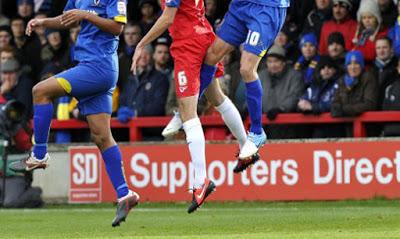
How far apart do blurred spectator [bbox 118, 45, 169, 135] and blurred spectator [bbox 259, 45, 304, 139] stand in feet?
5.13

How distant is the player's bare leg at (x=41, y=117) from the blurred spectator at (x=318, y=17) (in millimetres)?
7089

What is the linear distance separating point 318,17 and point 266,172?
2552 mm

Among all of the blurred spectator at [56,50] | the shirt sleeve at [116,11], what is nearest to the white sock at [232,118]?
the shirt sleeve at [116,11]

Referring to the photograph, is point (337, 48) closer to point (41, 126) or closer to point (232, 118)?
point (232, 118)

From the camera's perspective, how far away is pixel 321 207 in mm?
17156

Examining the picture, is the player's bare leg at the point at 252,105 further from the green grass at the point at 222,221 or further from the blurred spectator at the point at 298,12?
the blurred spectator at the point at 298,12

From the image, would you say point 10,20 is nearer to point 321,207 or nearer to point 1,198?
point 1,198

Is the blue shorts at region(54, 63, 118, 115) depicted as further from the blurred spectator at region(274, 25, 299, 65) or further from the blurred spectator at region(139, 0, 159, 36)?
the blurred spectator at region(139, 0, 159, 36)

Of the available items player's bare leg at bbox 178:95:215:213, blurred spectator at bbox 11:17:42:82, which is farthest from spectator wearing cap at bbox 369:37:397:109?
blurred spectator at bbox 11:17:42:82

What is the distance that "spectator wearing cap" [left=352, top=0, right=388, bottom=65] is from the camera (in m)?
18.5

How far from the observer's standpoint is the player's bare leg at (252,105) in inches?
519

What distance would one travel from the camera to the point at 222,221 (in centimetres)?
1460

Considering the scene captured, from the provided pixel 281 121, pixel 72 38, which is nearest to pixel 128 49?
pixel 72 38

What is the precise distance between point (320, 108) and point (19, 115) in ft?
13.6
